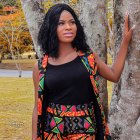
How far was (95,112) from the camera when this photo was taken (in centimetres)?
305

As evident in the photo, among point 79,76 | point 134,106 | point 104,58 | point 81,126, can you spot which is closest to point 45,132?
point 81,126

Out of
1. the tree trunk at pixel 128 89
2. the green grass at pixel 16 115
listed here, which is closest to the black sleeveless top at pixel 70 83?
the tree trunk at pixel 128 89

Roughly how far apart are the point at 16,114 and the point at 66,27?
7.76 m

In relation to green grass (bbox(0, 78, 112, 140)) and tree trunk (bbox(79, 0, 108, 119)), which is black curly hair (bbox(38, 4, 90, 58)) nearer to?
tree trunk (bbox(79, 0, 108, 119))

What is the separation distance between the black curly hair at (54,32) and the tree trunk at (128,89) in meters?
0.41

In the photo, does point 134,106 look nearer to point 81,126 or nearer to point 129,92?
point 129,92

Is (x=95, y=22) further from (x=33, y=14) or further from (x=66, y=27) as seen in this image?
(x=66, y=27)

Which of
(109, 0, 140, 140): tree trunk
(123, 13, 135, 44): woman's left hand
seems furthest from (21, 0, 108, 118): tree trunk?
(123, 13, 135, 44): woman's left hand

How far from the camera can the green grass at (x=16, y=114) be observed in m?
8.00

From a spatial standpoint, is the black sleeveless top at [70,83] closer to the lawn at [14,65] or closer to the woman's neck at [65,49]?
the woman's neck at [65,49]

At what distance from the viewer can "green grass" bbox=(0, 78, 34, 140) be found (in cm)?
800

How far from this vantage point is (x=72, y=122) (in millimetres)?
2912

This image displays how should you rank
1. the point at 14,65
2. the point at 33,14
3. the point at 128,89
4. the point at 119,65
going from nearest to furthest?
the point at 119,65 < the point at 128,89 < the point at 33,14 < the point at 14,65

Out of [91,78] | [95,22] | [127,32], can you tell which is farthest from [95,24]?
[91,78]
